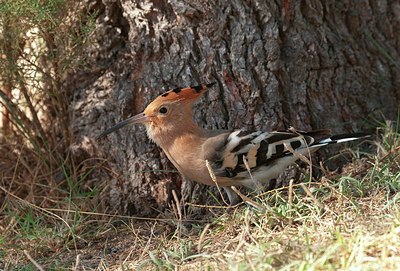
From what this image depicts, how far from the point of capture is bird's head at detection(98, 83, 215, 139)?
3900 mm

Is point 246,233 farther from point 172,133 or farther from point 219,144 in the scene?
point 172,133

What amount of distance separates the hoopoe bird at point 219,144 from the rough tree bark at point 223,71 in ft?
0.68

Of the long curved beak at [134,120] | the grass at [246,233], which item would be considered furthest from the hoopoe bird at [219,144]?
the grass at [246,233]

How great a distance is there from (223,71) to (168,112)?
15.2 inches

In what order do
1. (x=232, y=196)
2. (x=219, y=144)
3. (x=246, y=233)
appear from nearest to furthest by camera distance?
(x=246, y=233), (x=219, y=144), (x=232, y=196)

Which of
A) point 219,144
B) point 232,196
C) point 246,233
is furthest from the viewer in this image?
point 232,196

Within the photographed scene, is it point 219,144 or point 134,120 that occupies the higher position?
point 134,120

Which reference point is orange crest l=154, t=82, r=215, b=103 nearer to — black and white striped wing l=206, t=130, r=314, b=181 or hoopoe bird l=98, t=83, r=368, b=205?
hoopoe bird l=98, t=83, r=368, b=205

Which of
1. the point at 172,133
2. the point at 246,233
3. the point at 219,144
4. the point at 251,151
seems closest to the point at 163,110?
the point at 172,133

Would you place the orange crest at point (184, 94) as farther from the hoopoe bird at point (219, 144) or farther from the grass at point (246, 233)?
the grass at point (246, 233)

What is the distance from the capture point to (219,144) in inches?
152

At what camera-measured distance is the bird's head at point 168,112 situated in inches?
154

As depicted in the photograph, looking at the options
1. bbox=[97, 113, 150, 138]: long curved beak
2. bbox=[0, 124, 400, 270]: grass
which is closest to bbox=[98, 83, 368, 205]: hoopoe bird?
bbox=[97, 113, 150, 138]: long curved beak

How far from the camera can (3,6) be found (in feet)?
12.8
